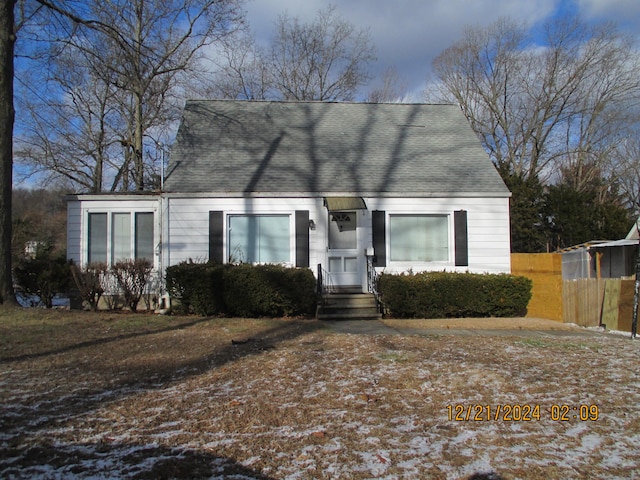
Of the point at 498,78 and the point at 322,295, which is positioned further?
the point at 498,78

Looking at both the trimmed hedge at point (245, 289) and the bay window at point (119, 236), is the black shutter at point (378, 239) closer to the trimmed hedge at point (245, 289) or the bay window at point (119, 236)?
the trimmed hedge at point (245, 289)

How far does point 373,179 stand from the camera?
43.5 ft

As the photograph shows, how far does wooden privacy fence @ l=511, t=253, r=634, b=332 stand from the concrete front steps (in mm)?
4061

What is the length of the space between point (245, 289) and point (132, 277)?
2718 millimetres

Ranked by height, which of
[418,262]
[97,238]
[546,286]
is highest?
[97,238]

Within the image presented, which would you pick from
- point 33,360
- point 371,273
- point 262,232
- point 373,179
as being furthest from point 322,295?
point 33,360

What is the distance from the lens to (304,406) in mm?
4719

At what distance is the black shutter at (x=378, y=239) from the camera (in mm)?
12703

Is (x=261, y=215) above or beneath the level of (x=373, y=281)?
above

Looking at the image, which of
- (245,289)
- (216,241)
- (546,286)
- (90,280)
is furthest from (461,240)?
(90,280)

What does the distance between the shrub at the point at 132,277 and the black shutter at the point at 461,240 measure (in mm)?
→ 7612

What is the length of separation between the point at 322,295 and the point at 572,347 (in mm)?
5587

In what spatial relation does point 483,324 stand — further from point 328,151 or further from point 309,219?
point 328,151

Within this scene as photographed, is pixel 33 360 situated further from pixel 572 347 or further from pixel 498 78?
pixel 498 78
